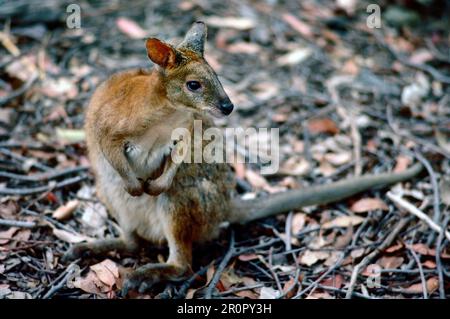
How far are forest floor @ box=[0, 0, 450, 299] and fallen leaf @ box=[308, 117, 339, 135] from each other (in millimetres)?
18

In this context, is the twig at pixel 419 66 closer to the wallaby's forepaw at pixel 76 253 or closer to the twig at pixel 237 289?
the twig at pixel 237 289

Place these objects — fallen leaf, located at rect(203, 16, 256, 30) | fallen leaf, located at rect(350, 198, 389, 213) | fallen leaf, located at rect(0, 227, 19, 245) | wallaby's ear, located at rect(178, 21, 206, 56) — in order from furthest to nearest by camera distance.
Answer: fallen leaf, located at rect(203, 16, 256, 30) < fallen leaf, located at rect(350, 198, 389, 213) < fallen leaf, located at rect(0, 227, 19, 245) < wallaby's ear, located at rect(178, 21, 206, 56)

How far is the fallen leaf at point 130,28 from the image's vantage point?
20.9 ft

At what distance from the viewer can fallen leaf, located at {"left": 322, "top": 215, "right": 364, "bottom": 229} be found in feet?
14.7

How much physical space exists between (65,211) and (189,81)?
1.54 m

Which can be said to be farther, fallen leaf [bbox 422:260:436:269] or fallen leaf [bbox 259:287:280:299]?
fallen leaf [bbox 422:260:436:269]

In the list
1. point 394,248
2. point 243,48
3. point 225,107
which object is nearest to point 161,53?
point 225,107

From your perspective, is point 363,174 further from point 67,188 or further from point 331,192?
point 67,188

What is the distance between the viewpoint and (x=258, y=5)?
22.9 ft

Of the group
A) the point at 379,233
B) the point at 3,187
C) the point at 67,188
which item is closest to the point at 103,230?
the point at 67,188

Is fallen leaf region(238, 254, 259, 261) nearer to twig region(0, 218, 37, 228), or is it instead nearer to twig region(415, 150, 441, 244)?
twig region(415, 150, 441, 244)

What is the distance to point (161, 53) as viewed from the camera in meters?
3.52

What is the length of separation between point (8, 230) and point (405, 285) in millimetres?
2876

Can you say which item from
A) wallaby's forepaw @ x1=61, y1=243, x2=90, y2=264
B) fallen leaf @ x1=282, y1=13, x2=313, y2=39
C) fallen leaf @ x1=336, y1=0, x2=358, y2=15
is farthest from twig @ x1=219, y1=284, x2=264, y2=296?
fallen leaf @ x1=336, y1=0, x2=358, y2=15
